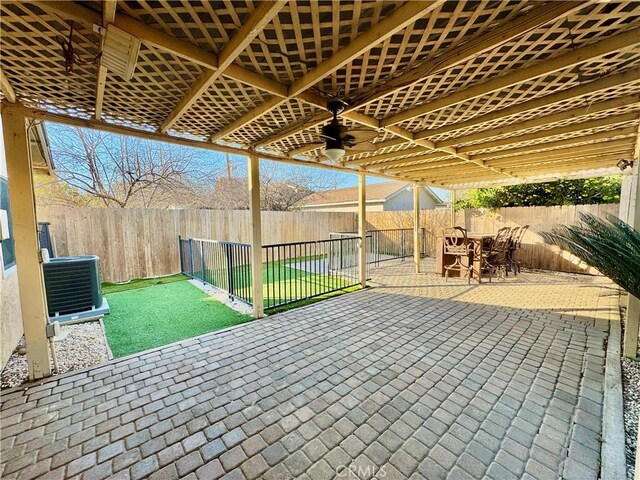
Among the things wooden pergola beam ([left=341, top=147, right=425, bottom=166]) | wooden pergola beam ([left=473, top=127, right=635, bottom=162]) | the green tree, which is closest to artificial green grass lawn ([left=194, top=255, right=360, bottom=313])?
wooden pergola beam ([left=341, top=147, right=425, bottom=166])

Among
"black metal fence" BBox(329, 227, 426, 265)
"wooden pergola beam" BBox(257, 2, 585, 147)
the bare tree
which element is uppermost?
the bare tree

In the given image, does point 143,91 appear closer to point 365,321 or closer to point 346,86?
point 346,86

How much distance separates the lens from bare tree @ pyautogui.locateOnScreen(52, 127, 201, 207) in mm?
9680

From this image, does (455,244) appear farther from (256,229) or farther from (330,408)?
(330,408)

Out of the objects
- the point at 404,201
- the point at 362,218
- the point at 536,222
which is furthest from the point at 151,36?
the point at 404,201

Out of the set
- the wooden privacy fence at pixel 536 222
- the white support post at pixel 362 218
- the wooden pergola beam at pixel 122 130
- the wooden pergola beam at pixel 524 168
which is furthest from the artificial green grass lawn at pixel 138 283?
the wooden privacy fence at pixel 536 222

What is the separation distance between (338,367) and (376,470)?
3.60 feet

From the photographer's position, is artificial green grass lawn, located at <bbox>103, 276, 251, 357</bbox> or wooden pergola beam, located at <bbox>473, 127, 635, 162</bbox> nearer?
artificial green grass lawn, located at <bbox>103, 276, 251, 357</bbox>

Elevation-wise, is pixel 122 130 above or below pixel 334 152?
above

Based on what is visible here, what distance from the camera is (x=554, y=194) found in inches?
342

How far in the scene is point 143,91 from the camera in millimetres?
2307

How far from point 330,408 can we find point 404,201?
16.2 m

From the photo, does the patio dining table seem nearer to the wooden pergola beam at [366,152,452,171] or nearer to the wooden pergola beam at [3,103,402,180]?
the wooden pergola beam at [366,152,452,171]

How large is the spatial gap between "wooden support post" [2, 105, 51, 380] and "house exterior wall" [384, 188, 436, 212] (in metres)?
14.6
